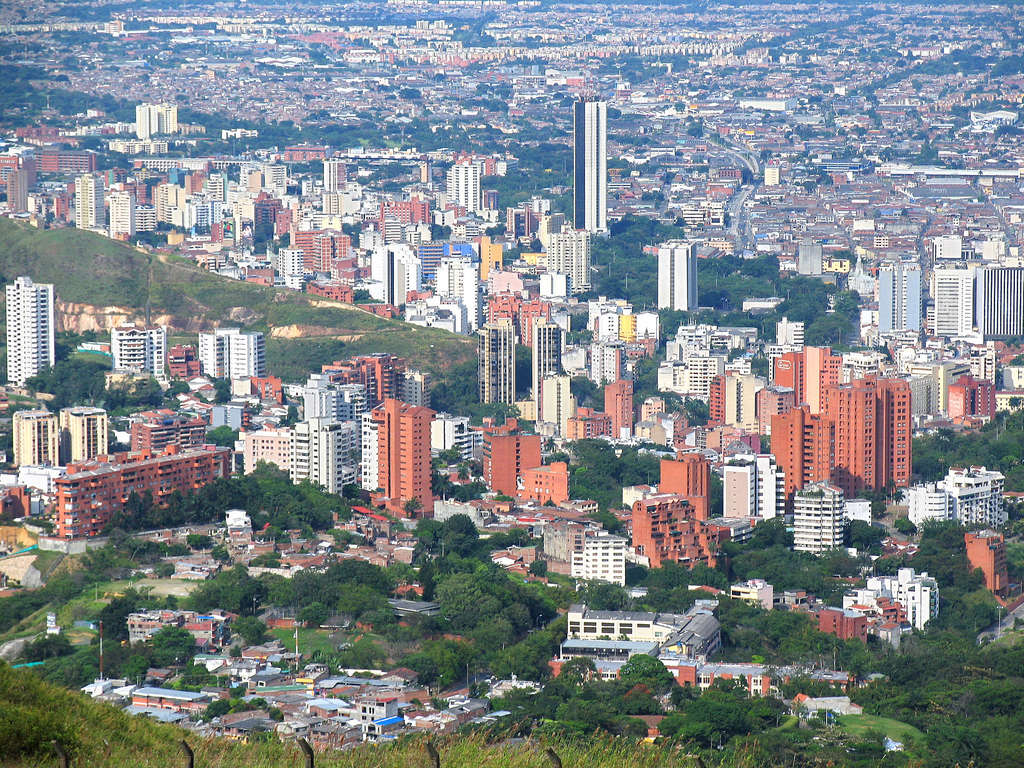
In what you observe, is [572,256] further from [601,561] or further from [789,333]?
[601,561]

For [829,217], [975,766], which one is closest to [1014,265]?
[829,217]

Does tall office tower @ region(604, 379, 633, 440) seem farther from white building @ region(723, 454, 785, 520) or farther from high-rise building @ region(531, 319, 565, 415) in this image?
white building @ region(723, 454, 785, 520)

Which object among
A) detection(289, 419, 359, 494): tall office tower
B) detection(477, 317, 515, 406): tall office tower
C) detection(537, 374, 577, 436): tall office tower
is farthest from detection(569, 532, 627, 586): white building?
detection(477, 317, 515, 406): tall office tower

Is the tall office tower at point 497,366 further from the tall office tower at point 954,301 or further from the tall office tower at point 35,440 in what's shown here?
the tall office tower at point 954,301

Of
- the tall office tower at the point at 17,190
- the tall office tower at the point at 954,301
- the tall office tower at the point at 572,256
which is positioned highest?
the tall office tower at the point at 17,190

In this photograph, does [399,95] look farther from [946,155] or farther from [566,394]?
[566,394]

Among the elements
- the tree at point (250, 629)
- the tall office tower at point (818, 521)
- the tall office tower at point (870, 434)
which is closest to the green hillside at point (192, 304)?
the tall office tower at point (870, 434)
